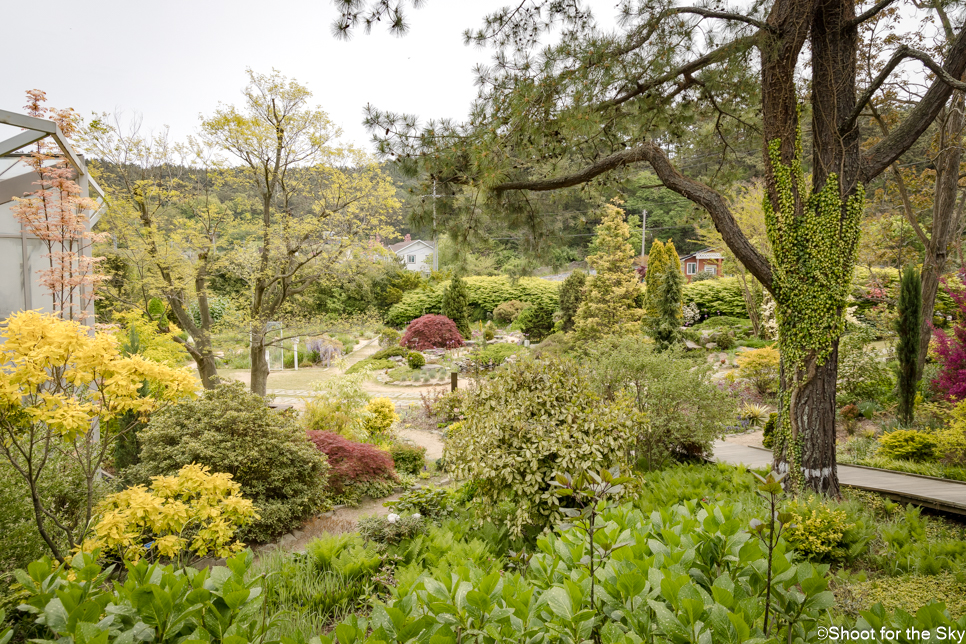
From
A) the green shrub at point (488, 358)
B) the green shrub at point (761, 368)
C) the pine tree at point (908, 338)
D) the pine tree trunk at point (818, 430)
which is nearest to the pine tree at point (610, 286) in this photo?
the green shrub at point (488, 358)

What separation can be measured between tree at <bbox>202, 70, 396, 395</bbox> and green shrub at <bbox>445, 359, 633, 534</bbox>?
5.71 metres

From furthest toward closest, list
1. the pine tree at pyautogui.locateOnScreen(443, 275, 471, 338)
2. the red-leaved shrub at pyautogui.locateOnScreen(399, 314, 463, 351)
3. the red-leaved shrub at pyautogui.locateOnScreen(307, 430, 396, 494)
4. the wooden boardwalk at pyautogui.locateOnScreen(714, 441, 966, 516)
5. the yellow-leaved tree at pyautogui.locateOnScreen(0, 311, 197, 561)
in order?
the pine tree at pyautogui.locateOnScreen(443, 275, 471, 338), the red-leaved shrub at pyautogui.locateOnScreen(399, 314, 463, 351), the red-leaved shrub at pyautogui.locateOnScreen(307, 430, 396, 494), the wooden boardwalk at pyautogui.locateOnScreen(714, 441, 966, 516), the yellow-leaved tree at pyautogui.locateOnScreen(0, 311, 197, 561)

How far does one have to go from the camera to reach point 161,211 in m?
8.91

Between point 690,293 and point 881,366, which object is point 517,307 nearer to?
point 690,293

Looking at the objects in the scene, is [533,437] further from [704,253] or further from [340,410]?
[704,253]

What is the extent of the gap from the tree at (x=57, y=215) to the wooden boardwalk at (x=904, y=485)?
7.31m

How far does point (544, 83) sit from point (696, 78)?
1827mm

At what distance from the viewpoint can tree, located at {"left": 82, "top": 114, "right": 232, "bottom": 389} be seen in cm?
800

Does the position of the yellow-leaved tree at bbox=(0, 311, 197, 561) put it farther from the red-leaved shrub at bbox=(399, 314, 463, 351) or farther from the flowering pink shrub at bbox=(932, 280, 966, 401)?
the red-leaved shrub at bbox=(399, 314, 463, 351)

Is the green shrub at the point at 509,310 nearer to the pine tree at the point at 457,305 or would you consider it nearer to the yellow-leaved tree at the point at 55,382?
the pine tree at the point at 457,305

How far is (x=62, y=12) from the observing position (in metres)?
5.20

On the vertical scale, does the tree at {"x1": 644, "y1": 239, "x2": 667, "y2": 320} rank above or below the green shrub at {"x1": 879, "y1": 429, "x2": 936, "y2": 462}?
above

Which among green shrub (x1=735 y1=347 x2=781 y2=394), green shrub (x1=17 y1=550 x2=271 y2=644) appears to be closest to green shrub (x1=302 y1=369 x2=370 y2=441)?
green shrub (x1=17 y1=550 x2=271 y2=644)

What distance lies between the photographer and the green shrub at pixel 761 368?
31.1 ft
